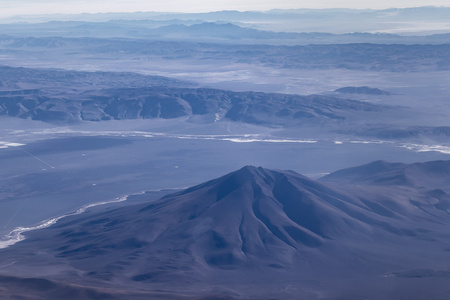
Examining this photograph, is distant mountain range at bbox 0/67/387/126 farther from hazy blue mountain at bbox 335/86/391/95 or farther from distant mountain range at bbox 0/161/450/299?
distant mountain range at bbox 0/161/450/299

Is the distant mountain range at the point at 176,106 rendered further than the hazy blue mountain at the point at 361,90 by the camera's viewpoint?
No

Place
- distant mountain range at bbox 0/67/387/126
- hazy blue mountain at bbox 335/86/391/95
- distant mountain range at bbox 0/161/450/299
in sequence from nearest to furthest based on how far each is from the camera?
distant mountain range at bbox 0/161/450/299
distant mountain range at bbox 0/67/387/126
hazy blue mountain at bbox 335/86/391/95

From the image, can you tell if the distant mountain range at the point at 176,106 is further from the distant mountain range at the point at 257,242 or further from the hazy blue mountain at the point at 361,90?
Answer: the distant mountain range at the point at 257,242

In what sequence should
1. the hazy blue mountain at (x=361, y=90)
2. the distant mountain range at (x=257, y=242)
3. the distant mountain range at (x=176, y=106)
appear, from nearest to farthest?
the distant mountain range at (x=257, y=242) < the distant mountain range at (x=176, y=106) < the hazy blue mountain at (x=361, y=90)

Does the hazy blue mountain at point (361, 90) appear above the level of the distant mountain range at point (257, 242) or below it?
below

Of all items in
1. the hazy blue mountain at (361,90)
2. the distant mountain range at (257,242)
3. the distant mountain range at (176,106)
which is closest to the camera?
the distant mountain range at (257,242)

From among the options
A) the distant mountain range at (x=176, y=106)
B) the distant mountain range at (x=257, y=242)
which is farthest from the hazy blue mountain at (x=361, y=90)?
the distant mountain range at (x=257, y=242)

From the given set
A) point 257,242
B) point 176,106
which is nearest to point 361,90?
point 176,106

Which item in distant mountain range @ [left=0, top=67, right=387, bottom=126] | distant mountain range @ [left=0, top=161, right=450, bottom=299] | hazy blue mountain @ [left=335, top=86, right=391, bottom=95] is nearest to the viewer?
distant mountain range @ [left=0, top=161, right=450, bottom=299]

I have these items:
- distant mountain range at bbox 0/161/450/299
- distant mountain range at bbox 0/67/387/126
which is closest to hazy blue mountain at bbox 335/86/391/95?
distant mountain range at bbox 0/67/387/126
